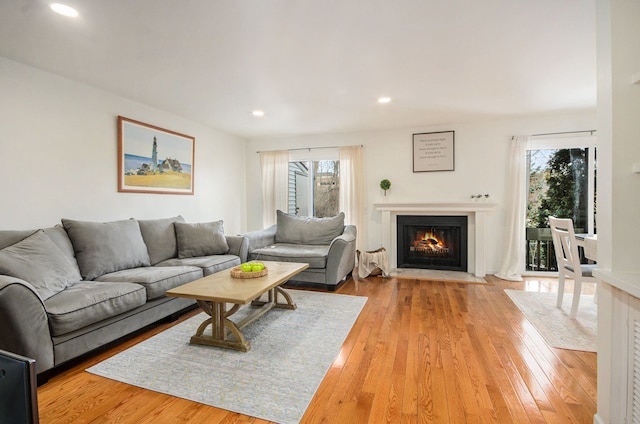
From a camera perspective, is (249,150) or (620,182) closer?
(620,182)

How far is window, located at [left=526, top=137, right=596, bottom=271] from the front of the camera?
14.0 feet

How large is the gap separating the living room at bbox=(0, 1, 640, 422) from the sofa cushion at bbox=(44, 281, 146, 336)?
1101mm

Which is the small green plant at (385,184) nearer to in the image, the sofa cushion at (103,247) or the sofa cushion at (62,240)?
the sofa cushion at (103,247)

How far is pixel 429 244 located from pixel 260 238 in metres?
2.74

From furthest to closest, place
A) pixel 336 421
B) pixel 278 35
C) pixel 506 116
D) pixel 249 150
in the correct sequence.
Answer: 1. pixel 249 150
2. pixel 506 116
3. pixel 278 35
4. pixel 336 421

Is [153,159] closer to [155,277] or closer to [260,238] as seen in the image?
[260,238]

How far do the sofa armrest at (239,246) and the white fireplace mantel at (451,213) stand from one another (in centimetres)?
218

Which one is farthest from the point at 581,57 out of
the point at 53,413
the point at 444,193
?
the point at 53,413

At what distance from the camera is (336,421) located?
150cm

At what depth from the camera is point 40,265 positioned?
2.17m

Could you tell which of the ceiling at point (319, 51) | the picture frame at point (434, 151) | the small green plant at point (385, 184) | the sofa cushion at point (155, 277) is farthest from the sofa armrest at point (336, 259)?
the picture frame at point (434, 151)

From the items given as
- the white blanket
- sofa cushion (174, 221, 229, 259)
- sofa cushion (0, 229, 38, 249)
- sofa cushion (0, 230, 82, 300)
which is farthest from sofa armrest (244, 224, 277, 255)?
sofa cushion (0, 229, 38, 249)

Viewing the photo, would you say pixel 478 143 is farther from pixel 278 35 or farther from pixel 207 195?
pixel 207 195

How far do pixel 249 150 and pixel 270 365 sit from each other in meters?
4.52
